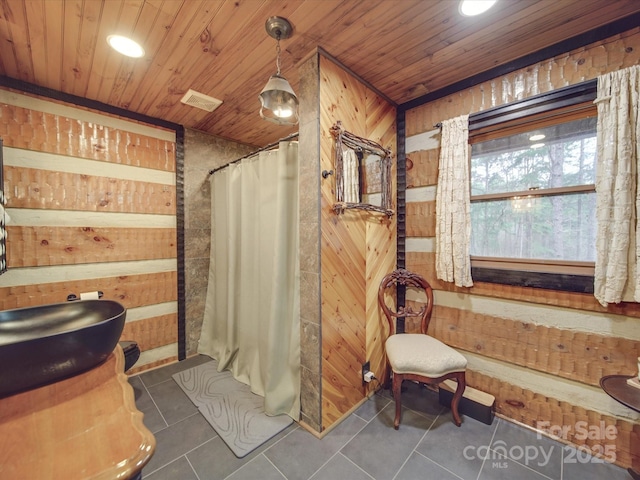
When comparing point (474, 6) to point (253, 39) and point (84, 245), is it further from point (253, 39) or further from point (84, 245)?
point (84, 245)

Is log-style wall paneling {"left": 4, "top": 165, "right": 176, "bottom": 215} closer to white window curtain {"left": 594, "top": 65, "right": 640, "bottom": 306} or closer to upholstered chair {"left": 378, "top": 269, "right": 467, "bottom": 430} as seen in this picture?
upholstered chair {"left": 378, "top": 269, "right": 467, "bottom": 430}

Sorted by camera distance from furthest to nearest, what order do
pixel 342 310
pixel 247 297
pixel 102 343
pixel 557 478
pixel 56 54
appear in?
pixel 247 297
pixel 342 310
pixel 56 54
pixel 557 478
pixel 102 343

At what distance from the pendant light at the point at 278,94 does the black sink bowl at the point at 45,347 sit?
126 centimetres

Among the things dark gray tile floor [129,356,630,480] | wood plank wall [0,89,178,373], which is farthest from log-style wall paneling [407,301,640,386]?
wood plank wall [0,89,178,373]

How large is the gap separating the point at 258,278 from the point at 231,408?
3.20ft

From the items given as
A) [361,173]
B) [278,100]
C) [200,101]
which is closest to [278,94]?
[278,100]

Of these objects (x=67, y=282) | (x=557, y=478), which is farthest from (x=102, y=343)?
(x=557, y=478)

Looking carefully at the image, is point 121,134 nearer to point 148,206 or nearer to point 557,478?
point 148,206

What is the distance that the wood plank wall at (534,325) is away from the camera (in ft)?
4.56

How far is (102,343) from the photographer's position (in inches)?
35.7

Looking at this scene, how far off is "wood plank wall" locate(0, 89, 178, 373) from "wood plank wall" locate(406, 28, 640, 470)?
239cm

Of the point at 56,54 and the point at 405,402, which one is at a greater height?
the point at 56,54

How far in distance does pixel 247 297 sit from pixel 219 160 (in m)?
Answer: 1.64

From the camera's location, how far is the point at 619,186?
4.36 ft
